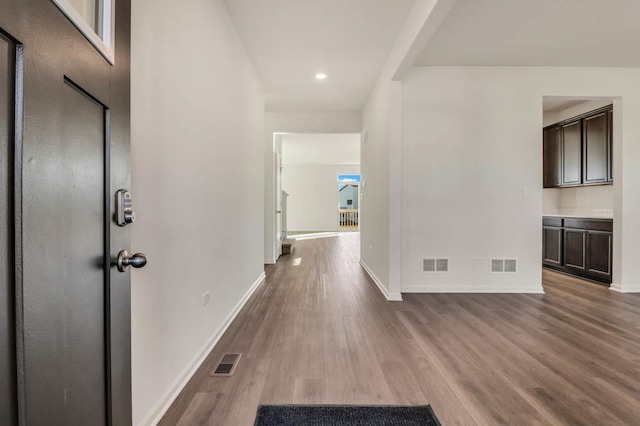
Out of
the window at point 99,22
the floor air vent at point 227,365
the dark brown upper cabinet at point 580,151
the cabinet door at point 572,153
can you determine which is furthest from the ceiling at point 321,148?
the window at point 99,22

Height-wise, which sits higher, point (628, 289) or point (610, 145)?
point (610, 145)

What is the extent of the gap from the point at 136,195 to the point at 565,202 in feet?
20.6

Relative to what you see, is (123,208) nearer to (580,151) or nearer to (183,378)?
(183,378)

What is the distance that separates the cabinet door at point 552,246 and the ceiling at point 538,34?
91.0 inches

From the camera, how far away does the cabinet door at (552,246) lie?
175 inches

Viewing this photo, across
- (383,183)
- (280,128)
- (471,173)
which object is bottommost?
(383,183)

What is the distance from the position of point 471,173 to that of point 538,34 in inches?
57.7

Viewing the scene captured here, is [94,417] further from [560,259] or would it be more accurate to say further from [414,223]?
[560,259]

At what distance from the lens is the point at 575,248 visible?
4191 mm

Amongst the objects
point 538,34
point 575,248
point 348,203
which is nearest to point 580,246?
point 575,248

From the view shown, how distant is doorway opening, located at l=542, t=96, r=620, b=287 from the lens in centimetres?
385

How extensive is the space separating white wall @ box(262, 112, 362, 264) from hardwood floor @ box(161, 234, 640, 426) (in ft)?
6.44

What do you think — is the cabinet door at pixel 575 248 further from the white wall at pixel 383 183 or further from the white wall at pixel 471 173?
the white wall at pixel 383 183

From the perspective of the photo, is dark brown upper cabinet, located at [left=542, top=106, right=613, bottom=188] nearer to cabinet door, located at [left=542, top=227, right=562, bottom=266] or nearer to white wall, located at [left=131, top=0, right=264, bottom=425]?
cabinet door, located at [left=542, top=227, right=562, bottom=266]
